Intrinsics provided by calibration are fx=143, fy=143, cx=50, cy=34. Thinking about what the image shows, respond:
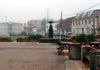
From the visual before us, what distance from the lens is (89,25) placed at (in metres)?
56.2

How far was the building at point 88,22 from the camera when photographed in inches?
2058

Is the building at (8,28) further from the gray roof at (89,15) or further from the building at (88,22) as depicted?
the gray roof at (89,15)

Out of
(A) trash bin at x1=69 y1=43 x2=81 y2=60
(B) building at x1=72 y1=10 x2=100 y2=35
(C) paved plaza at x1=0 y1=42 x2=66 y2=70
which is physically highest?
(B) building at x1=72 y1=10 x2=100 y2=35

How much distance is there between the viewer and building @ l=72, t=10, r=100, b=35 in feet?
171

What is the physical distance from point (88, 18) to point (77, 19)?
8.58 metres

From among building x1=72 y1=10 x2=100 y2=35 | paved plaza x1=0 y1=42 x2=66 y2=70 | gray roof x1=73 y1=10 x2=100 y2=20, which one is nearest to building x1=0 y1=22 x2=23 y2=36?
building x1=72 y1=10 x2=100 y2=35

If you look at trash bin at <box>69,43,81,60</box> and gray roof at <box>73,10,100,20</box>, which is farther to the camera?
gray roof at <box>73,10,100,20</box>

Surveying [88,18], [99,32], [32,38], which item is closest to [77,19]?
[88,18]

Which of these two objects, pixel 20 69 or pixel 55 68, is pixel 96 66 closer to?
pixel 55 68

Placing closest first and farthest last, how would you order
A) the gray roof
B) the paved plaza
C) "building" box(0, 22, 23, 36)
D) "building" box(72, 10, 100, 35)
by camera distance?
the paved plaza
"building" box(72, 10, 100, 35)
the gray roof
"building" box(0, 22, 23, 36)

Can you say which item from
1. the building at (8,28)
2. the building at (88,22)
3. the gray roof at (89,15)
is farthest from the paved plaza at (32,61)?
the building at (8,28)

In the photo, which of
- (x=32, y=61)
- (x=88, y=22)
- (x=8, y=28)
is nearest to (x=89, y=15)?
(x=88, y=22)

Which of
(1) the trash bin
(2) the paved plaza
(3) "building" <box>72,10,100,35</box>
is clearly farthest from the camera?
(3) "building" <box>72,10,100,35</box>

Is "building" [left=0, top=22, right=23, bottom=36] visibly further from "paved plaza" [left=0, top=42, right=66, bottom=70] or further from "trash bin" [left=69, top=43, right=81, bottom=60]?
"trash bin" [left=69, top=43, right=81, bottom=60]
